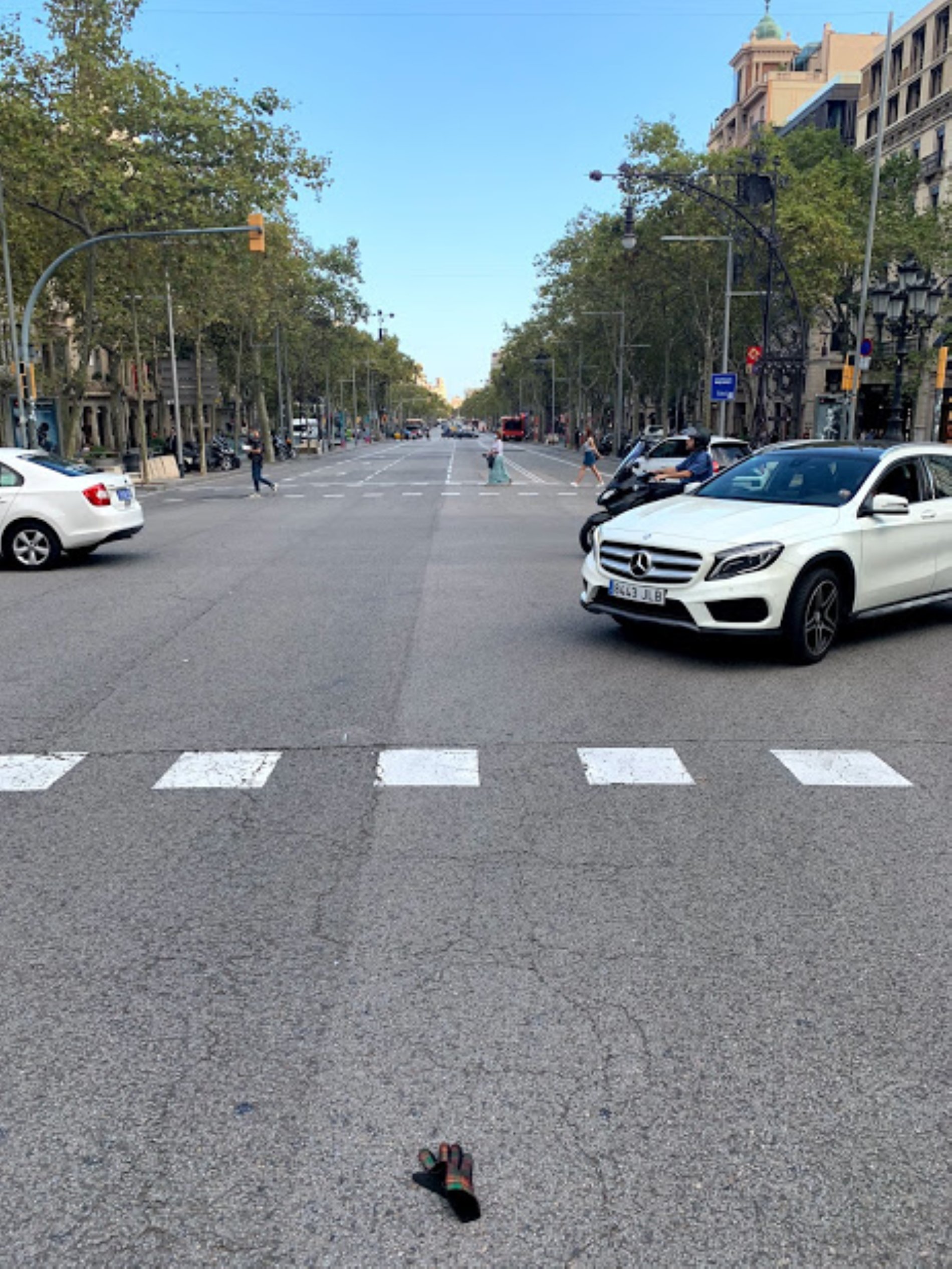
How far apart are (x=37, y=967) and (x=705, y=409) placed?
183 ft

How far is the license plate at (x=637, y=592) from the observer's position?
25.8 ft

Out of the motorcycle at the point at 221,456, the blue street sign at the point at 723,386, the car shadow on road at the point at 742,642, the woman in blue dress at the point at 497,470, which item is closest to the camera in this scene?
the car shadow on road at the point at 742,642

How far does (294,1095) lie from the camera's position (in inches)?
113

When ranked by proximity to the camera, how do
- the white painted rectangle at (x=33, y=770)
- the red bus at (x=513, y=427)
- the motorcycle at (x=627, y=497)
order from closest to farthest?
the white painted rectangle at (x=33, y=770) → the motorcycle at (x=627, y=497) → the red bus at (x=513, y=427)

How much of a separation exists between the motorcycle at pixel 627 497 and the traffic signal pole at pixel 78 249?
42.9ft

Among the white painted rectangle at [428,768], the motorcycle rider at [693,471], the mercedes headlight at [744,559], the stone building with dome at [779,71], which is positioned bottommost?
the white painted rectangle at [428,768]

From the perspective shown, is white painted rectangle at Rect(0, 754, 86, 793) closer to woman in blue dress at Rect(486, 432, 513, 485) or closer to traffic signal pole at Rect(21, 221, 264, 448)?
traffic signal pole at Rect(21, 221, 264, 448)

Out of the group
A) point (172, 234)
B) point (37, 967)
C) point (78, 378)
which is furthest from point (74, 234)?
point (37, 967)

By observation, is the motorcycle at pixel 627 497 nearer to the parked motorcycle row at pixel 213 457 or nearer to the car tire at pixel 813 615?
the car tire at pixel 813 615

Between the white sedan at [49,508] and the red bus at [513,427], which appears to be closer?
the white sedan at [49,508]

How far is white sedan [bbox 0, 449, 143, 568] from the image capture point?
1298 cm

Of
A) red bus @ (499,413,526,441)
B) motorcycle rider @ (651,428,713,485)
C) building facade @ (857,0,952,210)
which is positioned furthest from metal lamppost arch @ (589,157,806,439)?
red bus @ (499,413,526,441)

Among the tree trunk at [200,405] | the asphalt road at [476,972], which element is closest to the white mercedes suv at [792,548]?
the asphalt road at [476,972]

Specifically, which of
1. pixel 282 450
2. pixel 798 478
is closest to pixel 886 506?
pixel 798 478
